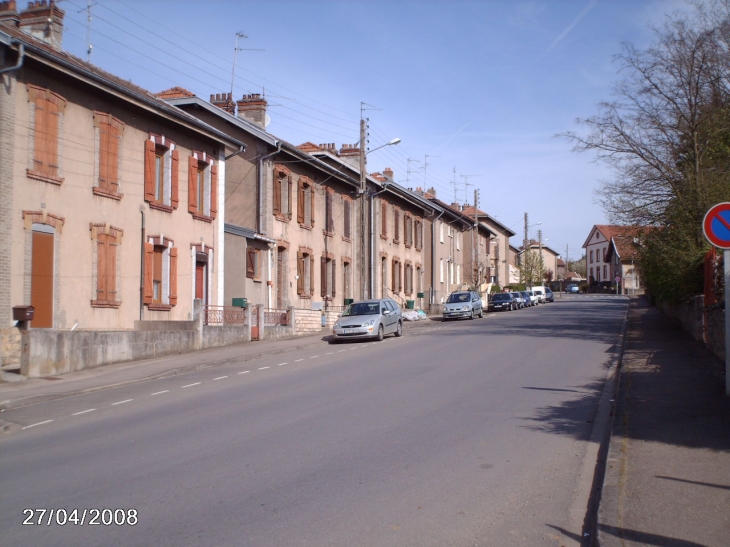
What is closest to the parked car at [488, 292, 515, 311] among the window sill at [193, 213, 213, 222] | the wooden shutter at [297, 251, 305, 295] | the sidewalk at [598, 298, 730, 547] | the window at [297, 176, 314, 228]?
the window at [297, 176, 314, 228]

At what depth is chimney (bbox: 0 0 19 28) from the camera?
19.8 m

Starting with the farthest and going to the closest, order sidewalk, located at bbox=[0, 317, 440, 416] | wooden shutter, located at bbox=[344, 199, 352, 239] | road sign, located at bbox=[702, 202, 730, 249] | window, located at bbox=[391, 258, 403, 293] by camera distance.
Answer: window, located at bbox=[391, 258, 403, 293]
wooden shutter, located at bbox=[344, 199, 352, 239]
sidewalk, located at bbox=[0, 317, 440, 416]
road sign, located at bbox=[702, 202, 730, 249]

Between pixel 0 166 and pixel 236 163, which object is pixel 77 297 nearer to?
pixel 0 166

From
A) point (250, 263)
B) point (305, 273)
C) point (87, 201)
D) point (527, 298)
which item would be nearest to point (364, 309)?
point (250, 263)

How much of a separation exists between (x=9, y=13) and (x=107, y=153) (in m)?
4.72

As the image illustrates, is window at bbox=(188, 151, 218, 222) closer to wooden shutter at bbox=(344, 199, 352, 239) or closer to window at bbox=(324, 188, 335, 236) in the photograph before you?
window at bbox=(324, 188, 335, 236)

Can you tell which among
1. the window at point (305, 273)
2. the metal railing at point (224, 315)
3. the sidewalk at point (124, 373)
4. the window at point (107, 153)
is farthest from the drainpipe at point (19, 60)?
the window at point (305, 273)

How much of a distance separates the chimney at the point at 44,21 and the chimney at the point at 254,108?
1139cm

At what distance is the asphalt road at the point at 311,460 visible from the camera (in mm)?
5840

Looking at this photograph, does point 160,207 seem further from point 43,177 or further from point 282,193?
point 282,193

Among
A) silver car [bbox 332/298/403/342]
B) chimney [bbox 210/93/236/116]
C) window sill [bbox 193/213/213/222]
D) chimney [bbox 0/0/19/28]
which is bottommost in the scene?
silver car [bbox 332/298/403/342]

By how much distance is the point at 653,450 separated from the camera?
7742 millimetres

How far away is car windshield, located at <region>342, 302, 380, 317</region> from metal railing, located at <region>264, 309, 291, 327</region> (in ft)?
8.82

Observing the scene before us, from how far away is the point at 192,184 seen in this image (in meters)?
24.4
